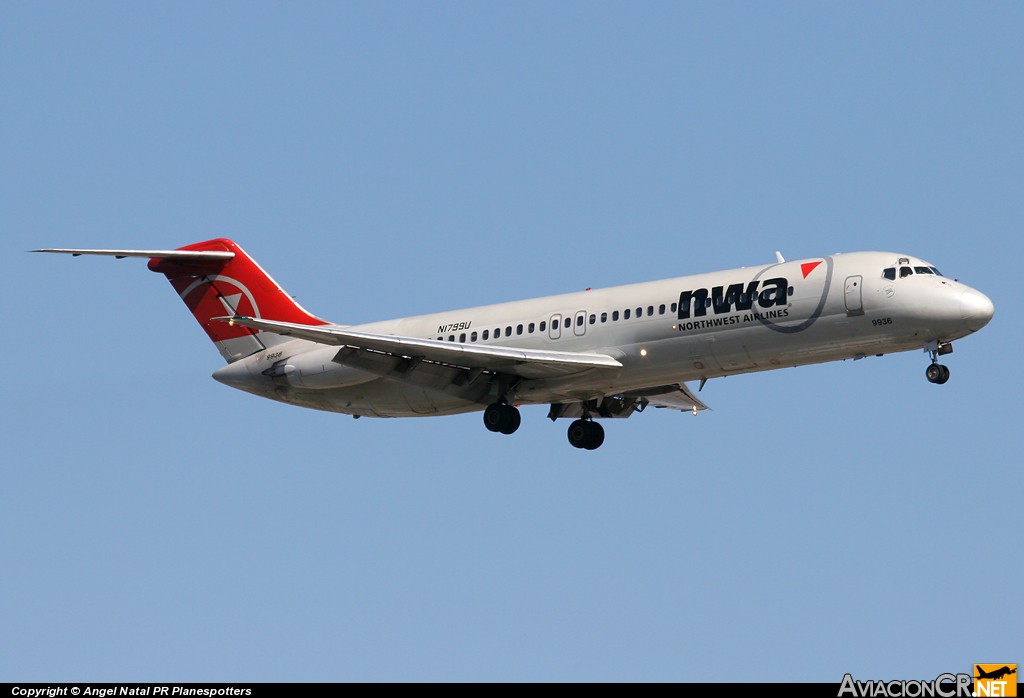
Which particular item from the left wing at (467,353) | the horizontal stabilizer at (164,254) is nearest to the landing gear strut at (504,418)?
the left wing at (467,353)

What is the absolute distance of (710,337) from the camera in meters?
35.9

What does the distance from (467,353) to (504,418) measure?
2.25m

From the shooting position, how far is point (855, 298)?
34906 millimetres

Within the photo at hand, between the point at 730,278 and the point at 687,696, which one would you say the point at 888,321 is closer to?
the point at 730,278

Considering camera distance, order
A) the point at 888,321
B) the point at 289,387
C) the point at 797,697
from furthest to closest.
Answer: the point at 289,387
the point at 888,321
the point at 797,697

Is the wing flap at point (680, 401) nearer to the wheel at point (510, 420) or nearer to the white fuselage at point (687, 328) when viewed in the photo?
the white fuselage at point (687, 328)

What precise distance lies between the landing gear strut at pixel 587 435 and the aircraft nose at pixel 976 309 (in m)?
11.2

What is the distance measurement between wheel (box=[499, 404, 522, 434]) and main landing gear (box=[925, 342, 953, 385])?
9.89 m

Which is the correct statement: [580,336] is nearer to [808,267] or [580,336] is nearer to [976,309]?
[808,267]

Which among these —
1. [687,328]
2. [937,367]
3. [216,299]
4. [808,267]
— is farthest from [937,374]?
[216,299]

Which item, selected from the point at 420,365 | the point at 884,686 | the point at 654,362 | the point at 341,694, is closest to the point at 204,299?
the point at 420,365

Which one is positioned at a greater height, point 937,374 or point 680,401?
point 680,401

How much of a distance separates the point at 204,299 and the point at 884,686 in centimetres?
2492

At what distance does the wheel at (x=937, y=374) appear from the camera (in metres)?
34.5
